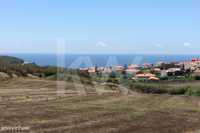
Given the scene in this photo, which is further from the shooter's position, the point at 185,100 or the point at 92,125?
the point at 185,100

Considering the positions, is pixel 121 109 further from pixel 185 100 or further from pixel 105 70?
pixel 105 70

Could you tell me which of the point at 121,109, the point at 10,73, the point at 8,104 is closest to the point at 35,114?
the point at 8,104

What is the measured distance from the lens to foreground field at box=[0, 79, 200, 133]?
32.0 ft

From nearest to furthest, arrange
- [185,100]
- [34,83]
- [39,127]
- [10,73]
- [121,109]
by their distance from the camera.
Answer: [39,127]
[121,109]
[185,100]
[34,83]
[10,73]

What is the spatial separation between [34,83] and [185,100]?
9.42m

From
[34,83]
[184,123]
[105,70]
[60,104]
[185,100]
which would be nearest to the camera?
[184,123]

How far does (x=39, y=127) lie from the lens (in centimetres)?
932

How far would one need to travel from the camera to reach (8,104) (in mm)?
13172

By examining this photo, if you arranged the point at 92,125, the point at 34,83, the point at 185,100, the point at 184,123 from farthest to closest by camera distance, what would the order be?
the point at 34,83
the point at 185,100
the point at 184,123
the point at 92,125

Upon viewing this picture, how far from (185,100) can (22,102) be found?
7365 mm

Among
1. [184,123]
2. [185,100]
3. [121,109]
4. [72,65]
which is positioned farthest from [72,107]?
[72,65]

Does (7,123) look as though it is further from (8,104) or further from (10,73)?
(10,73)

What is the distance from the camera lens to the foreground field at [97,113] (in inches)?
384

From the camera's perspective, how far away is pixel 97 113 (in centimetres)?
1177
